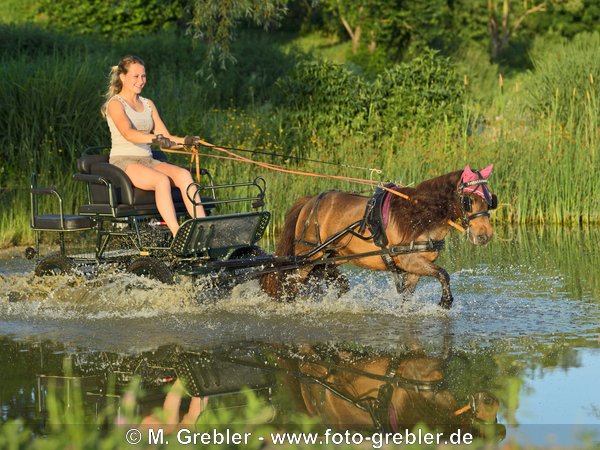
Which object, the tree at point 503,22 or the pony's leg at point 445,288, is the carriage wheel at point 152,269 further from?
the tree at point 503,22

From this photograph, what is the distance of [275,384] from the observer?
23.5 feet

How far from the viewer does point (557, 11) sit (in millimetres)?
35781

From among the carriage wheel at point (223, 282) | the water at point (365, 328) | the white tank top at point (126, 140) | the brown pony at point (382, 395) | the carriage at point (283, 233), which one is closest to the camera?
the brown pony at point (382, 395)

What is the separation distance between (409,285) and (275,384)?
2772mm

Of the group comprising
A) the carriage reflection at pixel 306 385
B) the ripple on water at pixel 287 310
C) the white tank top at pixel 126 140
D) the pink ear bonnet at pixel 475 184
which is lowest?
the ripple on water at pixel 287 310

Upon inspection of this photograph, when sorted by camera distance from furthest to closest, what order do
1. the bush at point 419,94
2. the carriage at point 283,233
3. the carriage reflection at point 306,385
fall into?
the bush at point 419,94 < the carriage at point 283,233 < the carriage reflection at point 306,385

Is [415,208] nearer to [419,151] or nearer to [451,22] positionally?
[419,151]

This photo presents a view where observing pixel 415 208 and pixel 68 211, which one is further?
pixel 68 211

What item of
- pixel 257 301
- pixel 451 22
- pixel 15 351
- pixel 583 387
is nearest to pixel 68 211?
pixel 257 301

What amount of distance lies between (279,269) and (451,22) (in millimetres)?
25219

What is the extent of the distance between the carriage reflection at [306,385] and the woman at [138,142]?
1.77 meters

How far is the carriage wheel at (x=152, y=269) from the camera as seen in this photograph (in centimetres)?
955

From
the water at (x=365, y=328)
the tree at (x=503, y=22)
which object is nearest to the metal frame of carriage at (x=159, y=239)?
the water at (x=365, y=328)

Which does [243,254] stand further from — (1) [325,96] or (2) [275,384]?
(1) [325,96]
